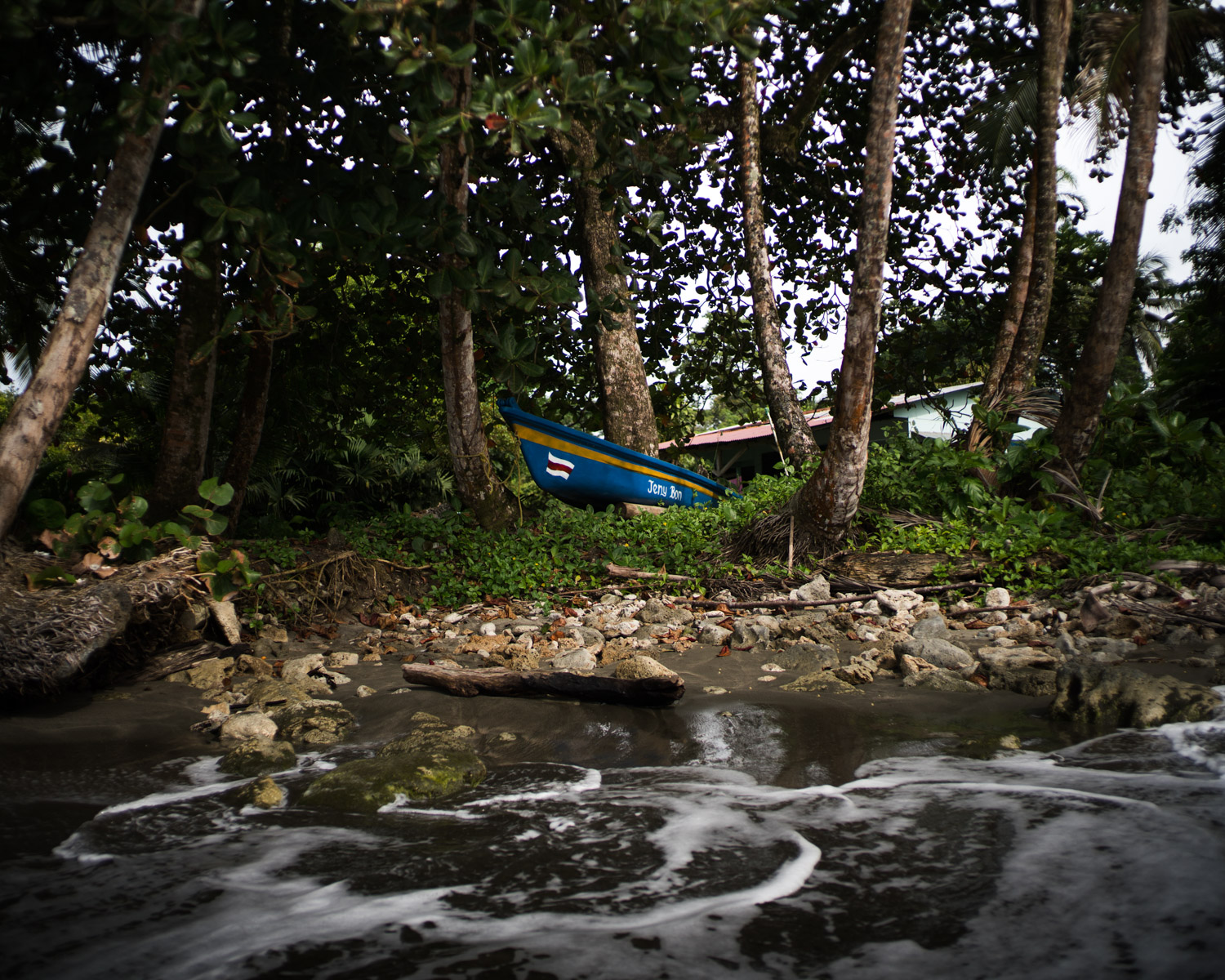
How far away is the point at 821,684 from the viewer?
13.5ft

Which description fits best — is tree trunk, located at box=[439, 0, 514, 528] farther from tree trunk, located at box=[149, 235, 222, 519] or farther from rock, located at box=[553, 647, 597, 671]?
rock, located at box=[553, 647, 597, 671]

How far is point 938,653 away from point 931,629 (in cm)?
58

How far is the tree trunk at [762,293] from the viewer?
9328 mm

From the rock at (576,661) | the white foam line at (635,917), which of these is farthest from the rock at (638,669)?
the white foam line at (635,917)

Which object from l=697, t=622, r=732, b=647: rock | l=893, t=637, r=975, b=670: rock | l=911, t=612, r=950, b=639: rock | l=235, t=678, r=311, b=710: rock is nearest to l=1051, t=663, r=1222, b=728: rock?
l=893, t=637, r=975, b=670: rock

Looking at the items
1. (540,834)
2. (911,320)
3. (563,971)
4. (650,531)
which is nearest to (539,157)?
(650,531)

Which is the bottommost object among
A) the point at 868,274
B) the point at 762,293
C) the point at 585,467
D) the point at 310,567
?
the point at 310,567

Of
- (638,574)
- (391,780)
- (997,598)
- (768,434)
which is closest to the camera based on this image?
(391,780)

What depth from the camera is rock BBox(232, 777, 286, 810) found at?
2791mm

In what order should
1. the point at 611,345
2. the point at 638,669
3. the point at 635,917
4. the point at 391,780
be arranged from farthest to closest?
1. the point at 611,345
2. the point at 638,669
3. the point at 391,780
4. the point at 635,917

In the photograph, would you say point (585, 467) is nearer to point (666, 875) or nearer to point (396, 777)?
point (396, 777)

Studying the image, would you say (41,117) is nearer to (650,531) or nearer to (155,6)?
(155,6)

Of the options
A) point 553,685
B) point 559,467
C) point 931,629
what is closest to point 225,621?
point 553,685

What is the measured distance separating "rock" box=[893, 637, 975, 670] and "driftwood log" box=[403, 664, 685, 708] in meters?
1.38
